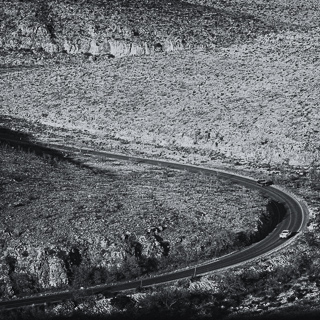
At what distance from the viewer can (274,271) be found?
1768 inches

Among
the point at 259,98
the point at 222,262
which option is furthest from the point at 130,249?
the point at 259,98

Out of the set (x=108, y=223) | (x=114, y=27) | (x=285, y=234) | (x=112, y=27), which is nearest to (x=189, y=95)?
(x=114, y=27)

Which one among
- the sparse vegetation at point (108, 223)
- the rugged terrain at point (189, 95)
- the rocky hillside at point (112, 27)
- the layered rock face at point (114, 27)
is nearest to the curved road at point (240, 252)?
the sparse vegetation at point (108, 223)

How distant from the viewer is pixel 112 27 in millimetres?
100500

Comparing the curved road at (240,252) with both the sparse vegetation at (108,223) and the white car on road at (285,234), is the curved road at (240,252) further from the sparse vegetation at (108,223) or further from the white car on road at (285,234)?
the sparse vegetation at (108,223)

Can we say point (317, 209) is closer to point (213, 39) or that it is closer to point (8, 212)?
point (8, 212)

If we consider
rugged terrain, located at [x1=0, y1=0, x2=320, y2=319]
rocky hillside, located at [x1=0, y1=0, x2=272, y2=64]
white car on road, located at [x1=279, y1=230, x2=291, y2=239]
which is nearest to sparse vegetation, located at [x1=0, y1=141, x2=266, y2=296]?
rugged terrain, located at [x1=0, y1=0, x2=320, y2=319]

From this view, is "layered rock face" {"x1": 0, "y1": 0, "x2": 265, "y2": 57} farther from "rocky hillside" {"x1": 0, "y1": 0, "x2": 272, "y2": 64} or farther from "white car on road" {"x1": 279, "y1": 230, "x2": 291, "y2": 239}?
"white car on road" {"x1": 279, "y1": 230, "x2": 291, "y2": 239}

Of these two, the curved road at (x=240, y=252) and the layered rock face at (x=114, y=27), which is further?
the layered rock face at (x=114, y=27)

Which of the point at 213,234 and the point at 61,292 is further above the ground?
the point at 213,234

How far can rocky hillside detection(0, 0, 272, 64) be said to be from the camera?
319ft

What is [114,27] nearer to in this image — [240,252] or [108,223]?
[108,223]

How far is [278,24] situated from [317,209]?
2098 inches

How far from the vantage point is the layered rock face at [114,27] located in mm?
97438
